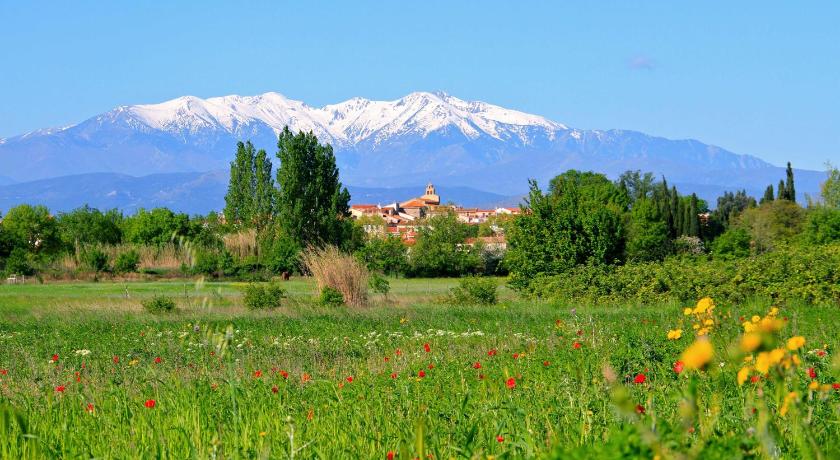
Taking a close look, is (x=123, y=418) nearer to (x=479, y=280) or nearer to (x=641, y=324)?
(x=641, y=324)

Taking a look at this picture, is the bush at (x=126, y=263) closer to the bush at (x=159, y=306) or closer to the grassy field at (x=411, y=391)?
the bush at (x=159, y=306)

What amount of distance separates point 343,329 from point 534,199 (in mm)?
16690

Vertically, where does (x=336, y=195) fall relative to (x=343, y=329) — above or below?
above

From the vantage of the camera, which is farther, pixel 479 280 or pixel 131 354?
pixel 479 280

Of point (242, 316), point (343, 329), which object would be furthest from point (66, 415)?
point (242, 316)

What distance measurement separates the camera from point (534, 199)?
3062 centimetres

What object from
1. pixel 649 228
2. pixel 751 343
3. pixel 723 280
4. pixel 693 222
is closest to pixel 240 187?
pixel 649 228

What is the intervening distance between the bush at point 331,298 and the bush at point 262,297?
46.8 inches

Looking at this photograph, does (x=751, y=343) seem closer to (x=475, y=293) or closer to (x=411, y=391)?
(x=411, y=391)

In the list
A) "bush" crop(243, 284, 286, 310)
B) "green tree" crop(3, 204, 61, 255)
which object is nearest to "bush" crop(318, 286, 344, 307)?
"bush" crop(243, 284, 286, 310)

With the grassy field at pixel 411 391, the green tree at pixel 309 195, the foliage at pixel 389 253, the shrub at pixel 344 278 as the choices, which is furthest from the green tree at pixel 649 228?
the grassy field at pixel 411 391

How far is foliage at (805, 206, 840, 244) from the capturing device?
5797 cm

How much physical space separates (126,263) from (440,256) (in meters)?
21.5

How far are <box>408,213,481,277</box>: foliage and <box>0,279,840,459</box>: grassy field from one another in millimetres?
42402
